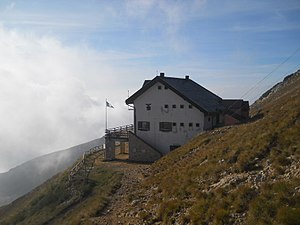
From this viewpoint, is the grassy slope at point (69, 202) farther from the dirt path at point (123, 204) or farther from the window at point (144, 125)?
the window at point (144, 125)

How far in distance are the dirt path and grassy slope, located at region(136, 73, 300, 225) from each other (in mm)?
880

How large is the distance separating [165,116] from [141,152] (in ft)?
18.2

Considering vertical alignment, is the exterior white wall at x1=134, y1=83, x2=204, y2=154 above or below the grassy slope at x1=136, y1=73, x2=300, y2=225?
above

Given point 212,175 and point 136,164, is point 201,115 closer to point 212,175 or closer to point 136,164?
point 136,164

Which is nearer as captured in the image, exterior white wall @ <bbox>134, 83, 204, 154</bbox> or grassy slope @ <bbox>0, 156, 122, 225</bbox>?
grassy slope @ <bbox>0, 156, 122, 225</bbox>

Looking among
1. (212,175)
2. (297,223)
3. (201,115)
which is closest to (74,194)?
(212,175)

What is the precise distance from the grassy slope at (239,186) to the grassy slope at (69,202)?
3522 mm

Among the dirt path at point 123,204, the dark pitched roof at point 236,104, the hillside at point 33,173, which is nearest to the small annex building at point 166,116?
the dark pitched roof at point 236,104

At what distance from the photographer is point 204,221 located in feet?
43.6

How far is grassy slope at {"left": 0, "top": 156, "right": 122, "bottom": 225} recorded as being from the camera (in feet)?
74.9

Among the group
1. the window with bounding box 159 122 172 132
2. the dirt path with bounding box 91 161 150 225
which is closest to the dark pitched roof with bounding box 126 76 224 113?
the window with bounding box 159 122 172 132

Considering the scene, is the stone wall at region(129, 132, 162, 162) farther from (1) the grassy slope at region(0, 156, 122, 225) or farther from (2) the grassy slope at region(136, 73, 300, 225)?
(2) the grassy slope at region(136, 73, 300, 225)

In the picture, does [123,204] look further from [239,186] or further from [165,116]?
[165,116]

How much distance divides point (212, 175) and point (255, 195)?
4.90 meters
